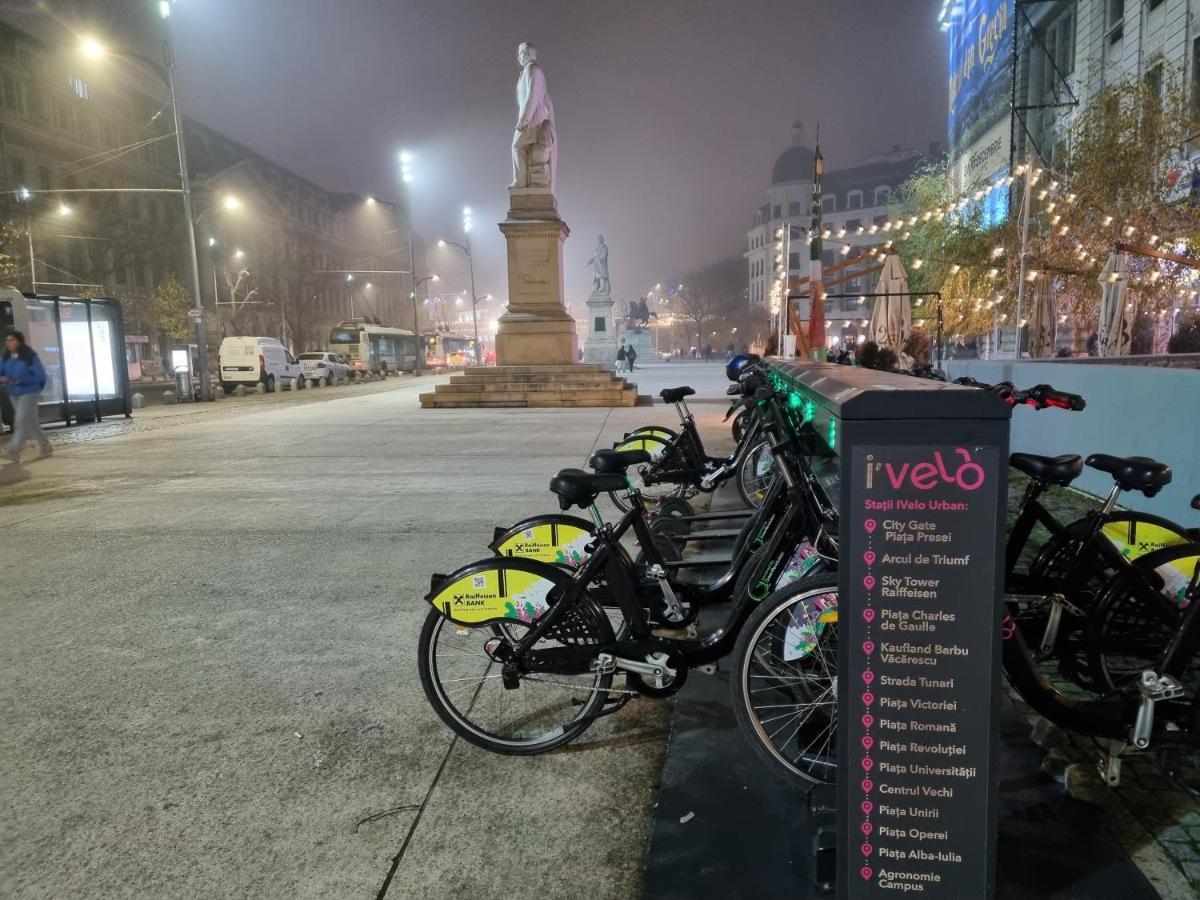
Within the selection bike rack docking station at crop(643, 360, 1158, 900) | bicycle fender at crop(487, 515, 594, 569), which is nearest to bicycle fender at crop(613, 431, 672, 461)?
bicycle fender at crop(487, 515, 594, 569)

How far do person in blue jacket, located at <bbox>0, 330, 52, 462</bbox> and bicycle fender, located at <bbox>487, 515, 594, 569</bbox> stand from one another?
35.8 feet

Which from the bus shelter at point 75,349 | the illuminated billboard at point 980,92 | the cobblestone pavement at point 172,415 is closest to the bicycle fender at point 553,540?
the cobblestone pavement at point 172,415

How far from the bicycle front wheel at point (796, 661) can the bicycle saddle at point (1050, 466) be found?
3.21ft

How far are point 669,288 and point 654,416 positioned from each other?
83.2 meters

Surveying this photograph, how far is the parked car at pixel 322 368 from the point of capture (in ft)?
118

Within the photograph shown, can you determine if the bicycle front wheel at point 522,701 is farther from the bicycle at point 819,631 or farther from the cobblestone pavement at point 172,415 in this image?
the cobblestone pavement at point 172,415

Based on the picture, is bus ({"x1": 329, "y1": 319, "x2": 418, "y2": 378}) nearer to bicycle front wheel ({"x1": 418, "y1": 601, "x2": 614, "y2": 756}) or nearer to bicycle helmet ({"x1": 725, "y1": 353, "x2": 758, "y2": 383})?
bicycle helmet ({"x1": 725, "y1": 353, "x2": 758, "y2": 383})

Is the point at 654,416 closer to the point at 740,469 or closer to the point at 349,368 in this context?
the point at 740,469

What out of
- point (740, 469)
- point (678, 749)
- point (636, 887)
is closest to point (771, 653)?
point (678, 749)

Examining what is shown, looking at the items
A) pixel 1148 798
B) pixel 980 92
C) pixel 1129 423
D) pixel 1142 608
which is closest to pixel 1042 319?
pixel 1129 423

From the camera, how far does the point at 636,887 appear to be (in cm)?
235

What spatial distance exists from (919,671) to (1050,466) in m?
1.53

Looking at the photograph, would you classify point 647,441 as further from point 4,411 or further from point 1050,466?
point 4,411

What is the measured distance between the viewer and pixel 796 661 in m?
2.92
